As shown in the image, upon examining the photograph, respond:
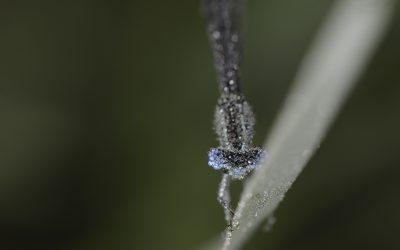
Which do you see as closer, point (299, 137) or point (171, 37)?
point (299, 137)

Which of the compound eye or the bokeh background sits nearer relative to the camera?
the compound eye

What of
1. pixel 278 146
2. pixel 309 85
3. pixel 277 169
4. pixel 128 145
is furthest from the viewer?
pixel 128 145

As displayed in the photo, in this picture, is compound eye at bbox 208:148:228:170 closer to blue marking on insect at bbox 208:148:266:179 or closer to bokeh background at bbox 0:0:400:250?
blue marking on insect at bbox 208:148:266:179

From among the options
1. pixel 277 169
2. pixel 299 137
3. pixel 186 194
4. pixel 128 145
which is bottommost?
pixel 277 169

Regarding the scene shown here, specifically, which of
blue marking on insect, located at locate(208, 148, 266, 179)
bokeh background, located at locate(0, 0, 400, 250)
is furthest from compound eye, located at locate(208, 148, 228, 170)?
bokeh background, located at locate(0, 0, 400, 250)

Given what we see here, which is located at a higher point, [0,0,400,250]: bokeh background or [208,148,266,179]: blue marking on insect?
[0,0,400,250]: bokeh background

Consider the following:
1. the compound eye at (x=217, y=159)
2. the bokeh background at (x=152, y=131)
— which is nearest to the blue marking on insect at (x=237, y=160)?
the compound eye at (x=217, y=159)

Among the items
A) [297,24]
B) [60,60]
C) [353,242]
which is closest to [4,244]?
[60,60]

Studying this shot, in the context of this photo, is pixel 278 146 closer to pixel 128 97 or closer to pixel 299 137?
pixel 299 137
